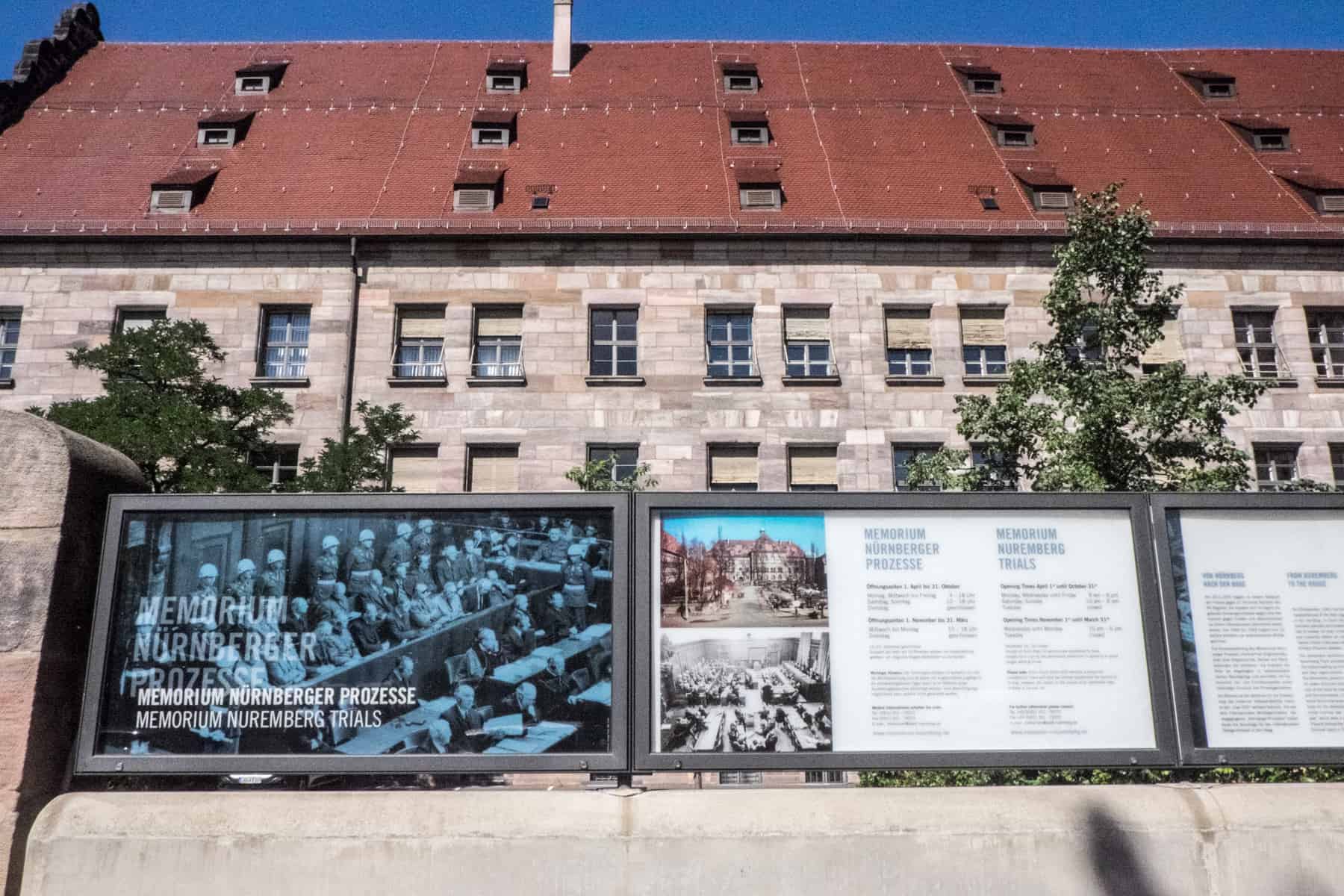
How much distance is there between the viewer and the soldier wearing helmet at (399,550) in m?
5.13

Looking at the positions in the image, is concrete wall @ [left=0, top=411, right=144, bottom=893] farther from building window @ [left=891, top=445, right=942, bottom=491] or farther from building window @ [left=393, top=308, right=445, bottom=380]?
building window @ [left=891, top=445, right=942, bottom=491]

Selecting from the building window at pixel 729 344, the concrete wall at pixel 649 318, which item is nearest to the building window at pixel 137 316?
the concrete wall at pixel 649 318

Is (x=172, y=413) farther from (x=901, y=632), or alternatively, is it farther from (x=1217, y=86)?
(x=1217, y=86)

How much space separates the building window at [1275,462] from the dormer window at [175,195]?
2569 cm

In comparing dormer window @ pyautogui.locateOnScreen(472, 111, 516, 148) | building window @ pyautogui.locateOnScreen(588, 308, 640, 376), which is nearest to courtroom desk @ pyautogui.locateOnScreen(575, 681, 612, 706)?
building window @ pyautogui.locateOnScreen(588, 308, 640, 376)

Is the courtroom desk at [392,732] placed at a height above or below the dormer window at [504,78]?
below

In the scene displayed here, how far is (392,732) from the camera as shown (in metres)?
4.93

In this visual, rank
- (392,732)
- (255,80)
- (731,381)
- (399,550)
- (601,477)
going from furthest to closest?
1. (255,80)
2. (731,381)
3. (601,477)
4. (399,550)
5. (392,732)

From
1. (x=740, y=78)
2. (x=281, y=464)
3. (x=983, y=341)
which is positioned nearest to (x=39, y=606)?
(x=281, y=464)

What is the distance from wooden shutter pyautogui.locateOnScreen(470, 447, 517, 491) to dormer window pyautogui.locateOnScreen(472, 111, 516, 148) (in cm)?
931

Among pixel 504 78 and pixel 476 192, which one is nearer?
pixel 476 192

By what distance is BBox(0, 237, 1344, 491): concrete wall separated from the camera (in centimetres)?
2338

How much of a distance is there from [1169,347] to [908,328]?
622cm

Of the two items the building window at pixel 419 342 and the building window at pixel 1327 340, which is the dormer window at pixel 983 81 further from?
the building window at pixel 419 342
